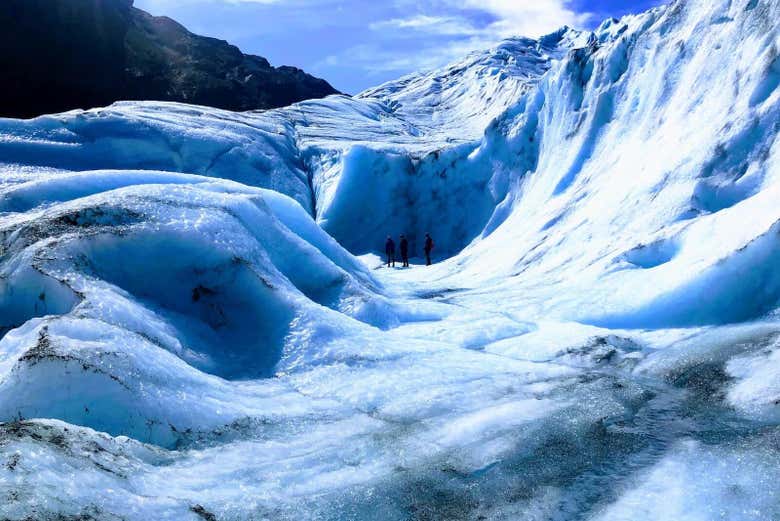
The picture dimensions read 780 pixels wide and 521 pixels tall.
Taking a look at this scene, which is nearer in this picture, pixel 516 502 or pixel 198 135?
pixel 516 502

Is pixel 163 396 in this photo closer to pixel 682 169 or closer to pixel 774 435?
pixel 774 435

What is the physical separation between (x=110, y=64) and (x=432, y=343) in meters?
32.7

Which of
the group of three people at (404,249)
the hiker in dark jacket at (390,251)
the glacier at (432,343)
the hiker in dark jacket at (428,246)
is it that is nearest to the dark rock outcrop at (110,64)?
the hiker in dark jacket at (390,251)

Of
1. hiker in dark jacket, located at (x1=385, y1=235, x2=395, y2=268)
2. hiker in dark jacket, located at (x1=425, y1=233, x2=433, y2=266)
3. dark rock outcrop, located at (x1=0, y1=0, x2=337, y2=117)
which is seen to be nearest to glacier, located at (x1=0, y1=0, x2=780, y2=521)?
hiker in dark jacket, located at (x1=425, y1=233, x2=433, y2=266)

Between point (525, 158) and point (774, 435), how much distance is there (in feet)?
40.2

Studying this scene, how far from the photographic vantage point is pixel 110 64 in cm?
3303

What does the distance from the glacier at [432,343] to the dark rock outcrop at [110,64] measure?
22421 mm

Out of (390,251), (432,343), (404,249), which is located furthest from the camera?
(390,251)

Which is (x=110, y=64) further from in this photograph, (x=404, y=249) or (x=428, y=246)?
(x=428, y=246)

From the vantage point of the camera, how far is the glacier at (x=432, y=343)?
340 centimetres

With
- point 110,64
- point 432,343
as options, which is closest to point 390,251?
point 432,343

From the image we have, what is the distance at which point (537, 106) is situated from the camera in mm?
15766

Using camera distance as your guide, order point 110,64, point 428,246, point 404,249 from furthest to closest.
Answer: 1. point 110,64
2. point 404,249
3. point 428,246

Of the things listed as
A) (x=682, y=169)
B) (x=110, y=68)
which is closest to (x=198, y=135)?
(x=682, y=169)
